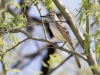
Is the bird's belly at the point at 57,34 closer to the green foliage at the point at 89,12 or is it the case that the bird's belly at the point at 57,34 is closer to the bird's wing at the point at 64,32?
the bird's wing at the point at 64,32

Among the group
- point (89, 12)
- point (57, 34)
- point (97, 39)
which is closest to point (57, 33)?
point (57, 34)

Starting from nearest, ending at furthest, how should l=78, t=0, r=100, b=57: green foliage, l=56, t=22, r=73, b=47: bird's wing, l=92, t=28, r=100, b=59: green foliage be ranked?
l=92, t=28, r=100, b=59: green foliage → l=78, t=0, r=100, b=57: green foliage → l=56, t=22, r=73, b=47: bird's wing

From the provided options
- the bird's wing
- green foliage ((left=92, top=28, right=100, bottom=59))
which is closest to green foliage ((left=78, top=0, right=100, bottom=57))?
green foliage ((left=92, top=28, right=100, bottom=59))

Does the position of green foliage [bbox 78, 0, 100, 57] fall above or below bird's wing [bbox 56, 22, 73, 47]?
above

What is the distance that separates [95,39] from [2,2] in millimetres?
3414

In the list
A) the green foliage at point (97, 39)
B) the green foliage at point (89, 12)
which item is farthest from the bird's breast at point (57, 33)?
the green foliage at point (97, 39)

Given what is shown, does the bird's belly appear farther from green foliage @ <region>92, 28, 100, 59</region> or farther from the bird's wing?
green foliage @ <region>92, 28, 100, 59</region>

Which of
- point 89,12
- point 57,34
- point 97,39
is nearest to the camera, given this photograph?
point 97,39

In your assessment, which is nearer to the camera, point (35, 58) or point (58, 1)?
point (58, 1)

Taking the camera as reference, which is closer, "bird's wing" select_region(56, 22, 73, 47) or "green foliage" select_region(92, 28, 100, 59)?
"green foliage" select_region(92, 28, 100, 59)

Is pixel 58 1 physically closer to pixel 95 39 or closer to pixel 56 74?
pixel 95 39

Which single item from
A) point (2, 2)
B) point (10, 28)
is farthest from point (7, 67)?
point (10, 28)

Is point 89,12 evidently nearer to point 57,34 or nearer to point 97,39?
point 97,39

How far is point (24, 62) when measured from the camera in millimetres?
8734
